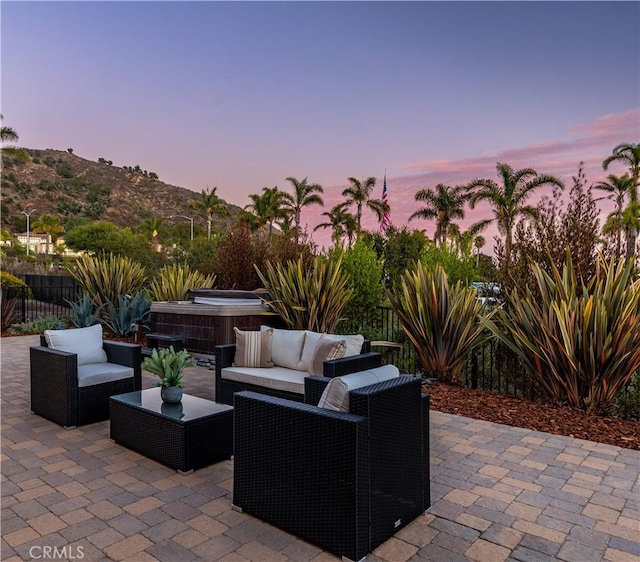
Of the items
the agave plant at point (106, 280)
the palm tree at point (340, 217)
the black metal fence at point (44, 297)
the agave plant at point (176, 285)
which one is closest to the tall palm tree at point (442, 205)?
the palm tree at point (340, 217)

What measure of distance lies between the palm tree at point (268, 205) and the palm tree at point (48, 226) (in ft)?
77.6

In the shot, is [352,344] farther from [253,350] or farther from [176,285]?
[176,285]

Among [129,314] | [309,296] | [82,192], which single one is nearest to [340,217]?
[129,314]

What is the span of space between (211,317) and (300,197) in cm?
2536

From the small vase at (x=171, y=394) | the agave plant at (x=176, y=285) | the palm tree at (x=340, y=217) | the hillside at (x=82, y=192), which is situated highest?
the hillside at (x=82, y=192)

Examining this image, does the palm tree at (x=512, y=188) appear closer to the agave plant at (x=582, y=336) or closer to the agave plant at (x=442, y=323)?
the agave plant at (x=442, y=323)

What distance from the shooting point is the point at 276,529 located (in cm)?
238

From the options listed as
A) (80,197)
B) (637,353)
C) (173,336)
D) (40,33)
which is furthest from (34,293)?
(80,197)

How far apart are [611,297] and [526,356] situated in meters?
0.98

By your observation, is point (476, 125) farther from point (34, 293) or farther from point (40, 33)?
point (34, 293)

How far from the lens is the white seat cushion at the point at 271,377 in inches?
151

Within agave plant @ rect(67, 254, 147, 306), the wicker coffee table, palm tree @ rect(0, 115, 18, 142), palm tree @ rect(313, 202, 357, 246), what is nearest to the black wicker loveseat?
the wicker coffee table

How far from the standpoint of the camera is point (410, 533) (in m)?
2.36

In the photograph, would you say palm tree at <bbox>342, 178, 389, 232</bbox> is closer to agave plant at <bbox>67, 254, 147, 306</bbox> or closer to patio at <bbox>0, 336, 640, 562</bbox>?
agave plant at <bbox>67, 254, 147, 306</bbox>
